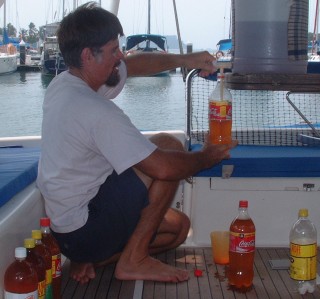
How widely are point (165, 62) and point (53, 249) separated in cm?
118

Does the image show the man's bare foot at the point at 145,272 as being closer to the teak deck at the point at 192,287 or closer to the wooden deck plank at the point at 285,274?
the teak deck at the point at 192,287

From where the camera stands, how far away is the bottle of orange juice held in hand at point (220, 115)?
285 cm

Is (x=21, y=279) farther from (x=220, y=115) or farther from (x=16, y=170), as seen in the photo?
(x=220, y=115)

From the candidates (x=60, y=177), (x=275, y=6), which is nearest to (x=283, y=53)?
(x=275, y=6)

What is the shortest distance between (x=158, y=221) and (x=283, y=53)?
45.9 inches

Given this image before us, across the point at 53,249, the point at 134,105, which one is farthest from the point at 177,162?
the point at 134,105

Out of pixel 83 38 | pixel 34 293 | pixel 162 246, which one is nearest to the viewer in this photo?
pixel 34 293

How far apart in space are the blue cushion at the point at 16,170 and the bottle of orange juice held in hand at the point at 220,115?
0.81m

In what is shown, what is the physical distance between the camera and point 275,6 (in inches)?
130

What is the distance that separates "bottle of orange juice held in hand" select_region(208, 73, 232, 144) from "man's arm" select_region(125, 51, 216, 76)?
177 millimetres

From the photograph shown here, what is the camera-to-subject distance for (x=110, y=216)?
2.55 m

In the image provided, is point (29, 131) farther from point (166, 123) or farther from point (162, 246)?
point (162, 246)

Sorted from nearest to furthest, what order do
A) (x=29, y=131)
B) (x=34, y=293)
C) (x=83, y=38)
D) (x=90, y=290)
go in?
(x=34, y=293)
(x=83, y=38)
(x=90, y=290)
(x=29, y=131)

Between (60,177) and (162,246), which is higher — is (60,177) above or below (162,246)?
above
